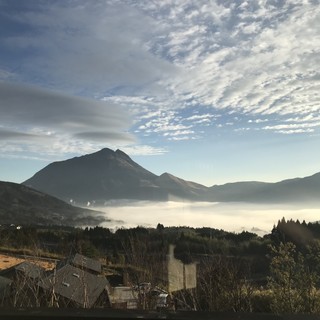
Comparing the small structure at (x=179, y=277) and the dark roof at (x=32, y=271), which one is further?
the small structure at (x=179, y=277)

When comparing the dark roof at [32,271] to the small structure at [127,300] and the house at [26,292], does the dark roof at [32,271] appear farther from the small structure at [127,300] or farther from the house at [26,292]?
the small structure at [127,300]

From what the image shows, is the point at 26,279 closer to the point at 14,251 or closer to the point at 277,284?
the point at 277,284

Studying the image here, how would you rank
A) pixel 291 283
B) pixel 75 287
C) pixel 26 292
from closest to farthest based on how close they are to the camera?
pixel 26 292 < pixel 75 287 < pixel 291 283

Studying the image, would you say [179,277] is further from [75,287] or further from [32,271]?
[32,271]

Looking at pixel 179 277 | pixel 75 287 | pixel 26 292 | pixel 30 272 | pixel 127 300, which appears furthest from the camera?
pixel 179 277

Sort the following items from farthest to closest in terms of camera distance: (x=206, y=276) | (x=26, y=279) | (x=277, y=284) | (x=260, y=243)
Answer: (x=260, y=243), (x=277, y=284), (x=206, y=276), (x=26, y=279)

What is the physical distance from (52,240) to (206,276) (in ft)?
284

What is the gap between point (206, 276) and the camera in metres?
10.2

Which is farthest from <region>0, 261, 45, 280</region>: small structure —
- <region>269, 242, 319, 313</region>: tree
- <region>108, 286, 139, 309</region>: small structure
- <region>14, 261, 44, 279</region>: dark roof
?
<region>269, 242, 319, 313</region>: tree

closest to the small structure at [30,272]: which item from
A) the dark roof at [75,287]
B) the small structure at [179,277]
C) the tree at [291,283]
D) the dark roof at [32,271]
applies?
the dark roof at [32,271]

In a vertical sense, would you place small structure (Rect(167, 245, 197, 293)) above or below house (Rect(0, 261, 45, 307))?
below

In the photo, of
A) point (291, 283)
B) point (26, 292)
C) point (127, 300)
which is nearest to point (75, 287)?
point (127, 300)

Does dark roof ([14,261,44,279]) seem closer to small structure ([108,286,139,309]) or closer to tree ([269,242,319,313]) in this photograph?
small structure ([108,286,139,309])

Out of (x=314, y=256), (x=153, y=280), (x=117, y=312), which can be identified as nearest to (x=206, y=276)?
(x=153, y=280)
